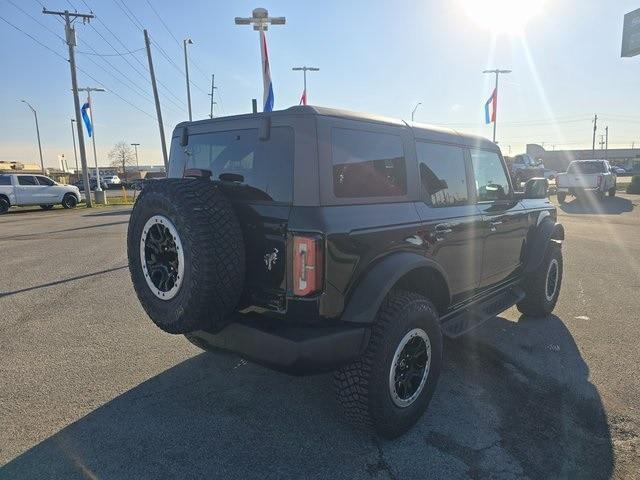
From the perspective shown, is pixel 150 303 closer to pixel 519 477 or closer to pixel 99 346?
pixel 99 346

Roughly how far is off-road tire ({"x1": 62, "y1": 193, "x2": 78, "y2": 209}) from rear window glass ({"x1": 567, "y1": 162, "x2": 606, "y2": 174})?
2365cm

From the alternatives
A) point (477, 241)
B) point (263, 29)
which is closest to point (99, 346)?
point (477, 241)

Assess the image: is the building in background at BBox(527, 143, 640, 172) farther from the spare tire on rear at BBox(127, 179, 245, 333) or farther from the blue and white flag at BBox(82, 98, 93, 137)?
the spare tire on rear at BBox(127, 179, 245, 333)

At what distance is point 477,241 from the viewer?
12.0 ft

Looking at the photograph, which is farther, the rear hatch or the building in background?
the building in background

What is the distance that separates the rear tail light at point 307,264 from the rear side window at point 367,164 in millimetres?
372

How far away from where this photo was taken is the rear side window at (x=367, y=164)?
2623 mm

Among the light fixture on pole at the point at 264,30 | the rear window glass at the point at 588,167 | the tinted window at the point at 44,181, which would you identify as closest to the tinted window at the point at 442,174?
the light fixture on pole at the point at 264,30

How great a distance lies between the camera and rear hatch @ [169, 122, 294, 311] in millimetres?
2500

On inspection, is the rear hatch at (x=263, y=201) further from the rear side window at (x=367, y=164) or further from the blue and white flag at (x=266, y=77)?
the blue and white flag at (x=266, y=77)

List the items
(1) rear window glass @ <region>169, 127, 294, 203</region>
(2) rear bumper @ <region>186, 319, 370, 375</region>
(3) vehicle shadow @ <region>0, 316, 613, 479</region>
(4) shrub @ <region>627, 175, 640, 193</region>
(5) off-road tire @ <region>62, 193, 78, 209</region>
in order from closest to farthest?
(2) rear bumper @ <region>186, 319, 370, 375</region>, (3) vehicle shadow @ <region>0, 316, 613, 479</region>, (1) rear window glass @ <region>169, 127, 294, 203</region>, (5) off-road tire @ <region>62, 193, 78, 209</region>, (4) shrub @ <region>627, 175, 640, 193</region>

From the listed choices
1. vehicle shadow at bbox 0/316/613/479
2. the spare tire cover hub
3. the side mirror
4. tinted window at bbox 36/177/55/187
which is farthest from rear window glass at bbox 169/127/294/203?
tinted window at bbox 36/177/55/187

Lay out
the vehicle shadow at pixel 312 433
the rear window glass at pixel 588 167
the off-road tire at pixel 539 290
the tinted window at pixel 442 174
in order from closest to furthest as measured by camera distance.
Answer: the vehicle shadow at pixel 312 433 → the tinted window at pixel 442 174 → the off-road tire at pixel 539 290 → the rear window glass at pixel 588 167

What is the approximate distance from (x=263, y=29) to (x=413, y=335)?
30.5ft
